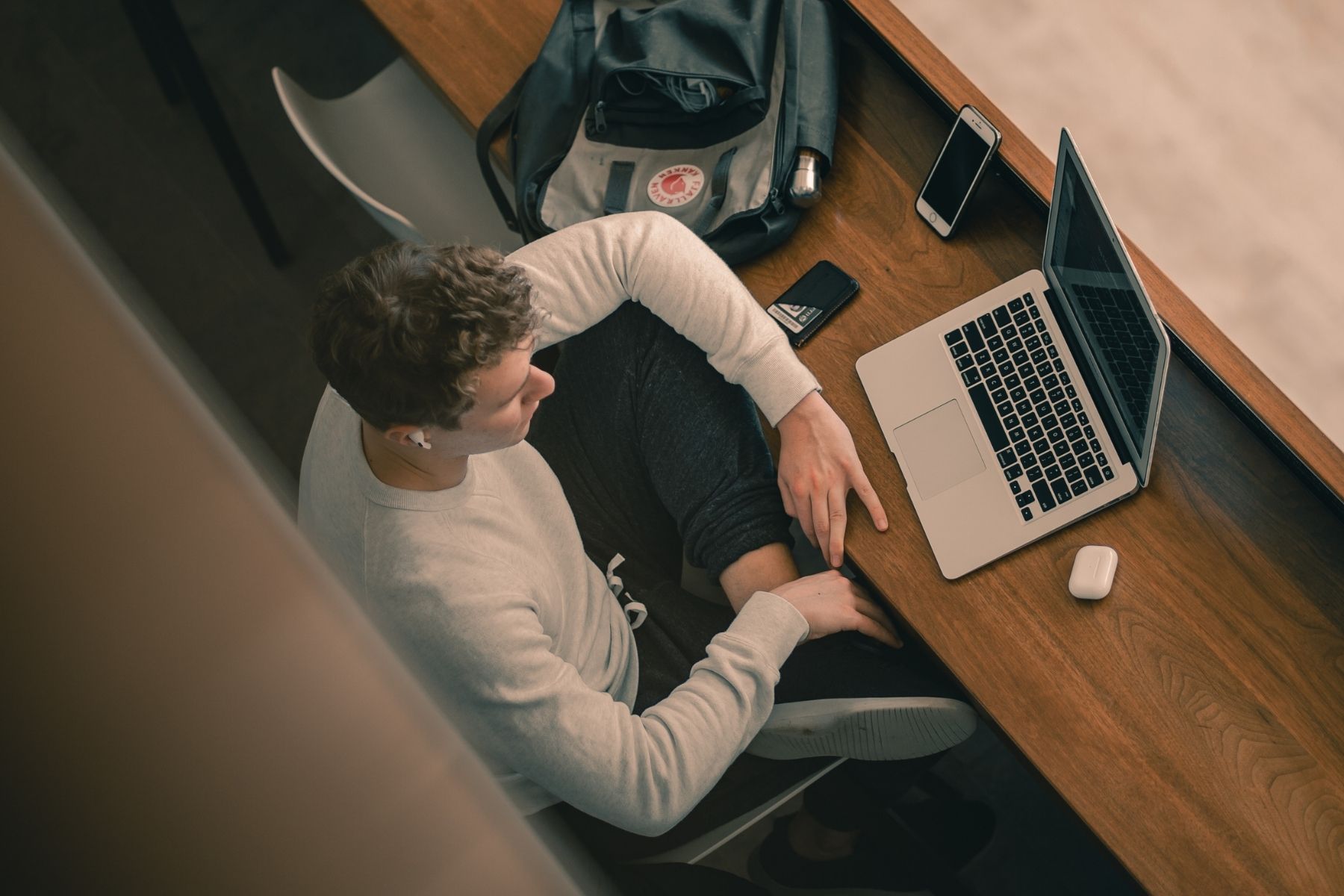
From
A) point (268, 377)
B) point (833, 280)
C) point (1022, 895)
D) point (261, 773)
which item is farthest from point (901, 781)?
point (268, 377)

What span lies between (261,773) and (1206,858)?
115 centimetres

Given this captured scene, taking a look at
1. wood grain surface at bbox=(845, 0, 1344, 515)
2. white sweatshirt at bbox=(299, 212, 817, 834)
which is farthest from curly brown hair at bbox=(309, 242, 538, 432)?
wood grain surface at bbox=(845, 0, 1344, 515)

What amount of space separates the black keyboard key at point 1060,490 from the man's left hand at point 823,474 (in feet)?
0.65

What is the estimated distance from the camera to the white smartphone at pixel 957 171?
1257mm

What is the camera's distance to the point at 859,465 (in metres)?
1.26

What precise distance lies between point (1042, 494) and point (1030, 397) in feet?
0.38

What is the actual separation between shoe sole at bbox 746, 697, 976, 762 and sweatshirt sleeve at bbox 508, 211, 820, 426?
1.22 feet

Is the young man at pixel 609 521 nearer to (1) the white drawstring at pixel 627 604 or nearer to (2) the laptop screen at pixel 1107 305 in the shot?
(1) the white drawstring at pixel 627 604

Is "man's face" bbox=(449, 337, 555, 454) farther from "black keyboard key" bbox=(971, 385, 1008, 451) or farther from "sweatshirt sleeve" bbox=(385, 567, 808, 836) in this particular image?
"black keyboard key" bbox=(971, 385, 1008, 451)

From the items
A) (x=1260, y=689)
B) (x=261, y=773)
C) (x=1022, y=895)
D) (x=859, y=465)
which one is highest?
(x=261, y=773)

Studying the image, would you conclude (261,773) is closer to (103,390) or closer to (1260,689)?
(103,390)

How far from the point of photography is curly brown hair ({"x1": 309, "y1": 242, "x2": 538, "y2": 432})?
100 cm

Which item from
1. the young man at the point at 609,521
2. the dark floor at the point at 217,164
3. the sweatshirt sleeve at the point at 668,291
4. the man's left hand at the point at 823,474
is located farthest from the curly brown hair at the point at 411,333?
the dark floor at the point at 217,164

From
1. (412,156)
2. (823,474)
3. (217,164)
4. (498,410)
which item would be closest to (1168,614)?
(823,474)
